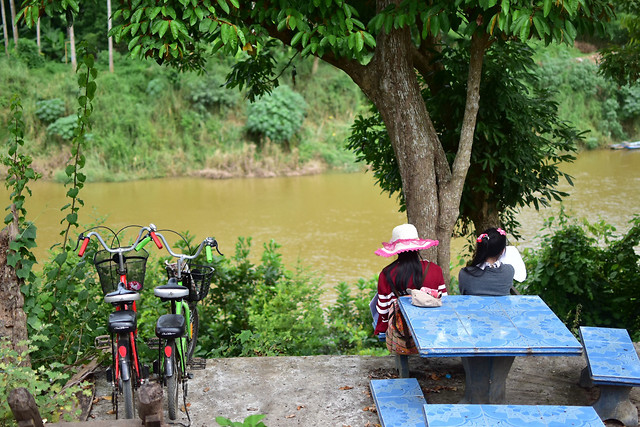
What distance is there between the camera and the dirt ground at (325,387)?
11.5 feet

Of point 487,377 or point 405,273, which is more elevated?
point 405,273

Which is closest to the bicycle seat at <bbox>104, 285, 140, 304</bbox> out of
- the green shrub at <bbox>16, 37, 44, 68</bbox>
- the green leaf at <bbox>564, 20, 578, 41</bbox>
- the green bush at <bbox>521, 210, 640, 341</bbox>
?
the green leaf at <bbox>564, 20, 578, 41</bbox>

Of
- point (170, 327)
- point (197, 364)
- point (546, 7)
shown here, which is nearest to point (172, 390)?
point (170, 327)

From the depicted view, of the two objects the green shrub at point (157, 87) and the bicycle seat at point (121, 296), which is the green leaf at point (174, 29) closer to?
the bicycle seat at point (121, 296)

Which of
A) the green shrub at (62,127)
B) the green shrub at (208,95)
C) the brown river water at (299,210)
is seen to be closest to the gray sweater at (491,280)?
the brown river water at (299,210)

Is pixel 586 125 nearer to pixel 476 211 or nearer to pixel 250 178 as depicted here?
pixel 250 178

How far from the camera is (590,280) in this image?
5797 millimetres

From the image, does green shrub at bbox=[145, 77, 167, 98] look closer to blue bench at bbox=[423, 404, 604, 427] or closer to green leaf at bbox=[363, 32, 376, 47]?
green leaf at bbox=[363, 32, 376, 47]

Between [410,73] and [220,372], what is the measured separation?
239 centimetres

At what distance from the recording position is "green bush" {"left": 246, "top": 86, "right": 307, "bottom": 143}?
19172mm

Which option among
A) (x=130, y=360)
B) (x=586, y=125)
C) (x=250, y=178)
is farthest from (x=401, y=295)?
(x=586, y=125)

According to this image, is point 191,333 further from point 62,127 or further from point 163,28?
point 62,127

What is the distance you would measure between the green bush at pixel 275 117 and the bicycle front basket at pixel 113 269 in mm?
15750

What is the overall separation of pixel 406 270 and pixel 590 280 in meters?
2.99
